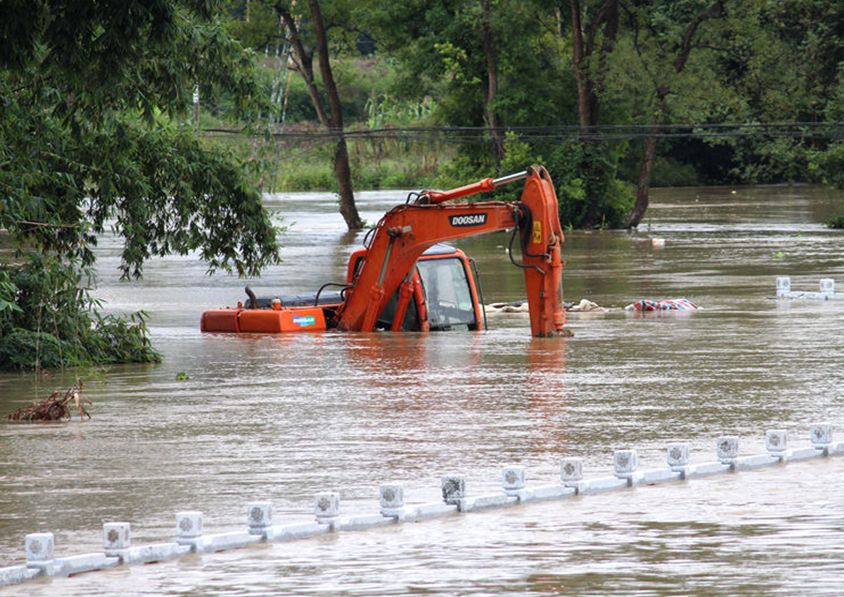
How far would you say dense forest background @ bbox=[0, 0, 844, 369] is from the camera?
19.1 m

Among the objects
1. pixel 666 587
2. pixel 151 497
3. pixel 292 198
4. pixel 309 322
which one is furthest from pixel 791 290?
pixel 292 198

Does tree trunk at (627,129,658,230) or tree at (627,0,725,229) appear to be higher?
tree at (627,0,725,229)

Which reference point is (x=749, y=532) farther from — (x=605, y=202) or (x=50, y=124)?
(x=605, y=202)

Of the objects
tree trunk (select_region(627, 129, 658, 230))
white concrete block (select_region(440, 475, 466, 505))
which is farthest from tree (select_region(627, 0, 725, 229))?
white concrete block (select_region(440, 475, 466, 505))

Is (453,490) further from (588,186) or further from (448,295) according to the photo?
(588,186)

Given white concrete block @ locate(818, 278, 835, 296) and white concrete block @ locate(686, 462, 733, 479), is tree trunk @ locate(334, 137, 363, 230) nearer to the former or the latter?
white concrete block @ locate(818, 278, 835, 296)

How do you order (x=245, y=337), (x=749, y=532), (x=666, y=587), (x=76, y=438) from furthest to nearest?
1. (x=245, y=337)
2. (x=76, y=438)
3. (x=749, y=532)
4. (x=666, y=587)

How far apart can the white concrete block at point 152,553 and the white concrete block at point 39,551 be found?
1.52ft

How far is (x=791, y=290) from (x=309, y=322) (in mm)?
11018

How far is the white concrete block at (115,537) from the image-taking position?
9977 millimetres

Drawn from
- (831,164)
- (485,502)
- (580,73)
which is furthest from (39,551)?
(831,164)

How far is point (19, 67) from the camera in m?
14.5

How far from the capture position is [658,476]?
1259 centimetres

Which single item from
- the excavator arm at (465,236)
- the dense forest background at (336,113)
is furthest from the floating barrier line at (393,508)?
the excavator arm at (465,236)
